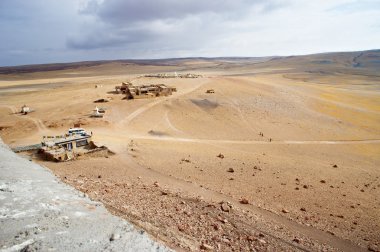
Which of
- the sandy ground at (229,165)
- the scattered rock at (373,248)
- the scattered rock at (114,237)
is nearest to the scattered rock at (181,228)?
the sandy ground at (229,165)

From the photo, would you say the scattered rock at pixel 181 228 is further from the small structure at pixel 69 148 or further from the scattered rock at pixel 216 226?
the small structure at pixel 69 148

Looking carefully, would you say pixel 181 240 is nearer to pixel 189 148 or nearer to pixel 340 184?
pixel 340 184

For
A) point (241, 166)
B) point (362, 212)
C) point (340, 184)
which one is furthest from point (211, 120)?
point (362, 212)

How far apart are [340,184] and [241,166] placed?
480 centimetres

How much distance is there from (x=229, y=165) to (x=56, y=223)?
1328cm

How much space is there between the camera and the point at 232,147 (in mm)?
23266

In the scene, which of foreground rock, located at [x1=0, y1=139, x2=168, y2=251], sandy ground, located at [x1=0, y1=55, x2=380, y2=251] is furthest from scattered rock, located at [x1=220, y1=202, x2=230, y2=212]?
foreground rock, located at [x1=0, y1=139, x2=168, y2=251]

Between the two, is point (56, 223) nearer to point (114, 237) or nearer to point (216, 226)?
point (114, 237)

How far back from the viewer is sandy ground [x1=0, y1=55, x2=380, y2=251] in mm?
10398

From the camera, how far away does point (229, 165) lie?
59.2 feet

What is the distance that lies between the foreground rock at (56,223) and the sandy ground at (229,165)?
248cm

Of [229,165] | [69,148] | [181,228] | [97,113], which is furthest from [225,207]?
[97,113]

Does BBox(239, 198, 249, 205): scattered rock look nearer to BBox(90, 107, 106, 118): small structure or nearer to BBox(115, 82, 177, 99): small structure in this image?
BBox(90, 107, 106, 118): small structure

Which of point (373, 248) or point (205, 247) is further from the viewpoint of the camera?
point (373, 248)
